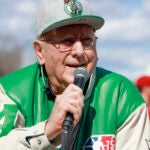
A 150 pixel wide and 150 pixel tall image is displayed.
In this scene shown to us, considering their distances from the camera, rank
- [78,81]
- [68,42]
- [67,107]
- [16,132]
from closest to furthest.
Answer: [67,107] < [78,81] < [16,132] < [68,42]

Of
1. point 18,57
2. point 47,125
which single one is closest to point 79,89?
point 47,125

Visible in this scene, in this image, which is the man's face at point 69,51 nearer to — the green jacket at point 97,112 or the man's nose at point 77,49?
the man's nose at point 77,49

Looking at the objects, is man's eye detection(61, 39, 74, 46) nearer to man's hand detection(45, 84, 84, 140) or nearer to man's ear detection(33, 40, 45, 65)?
man's ear detection(33, 40, 45, 65)

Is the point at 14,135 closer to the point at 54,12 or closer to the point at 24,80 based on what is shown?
the point at 24,80

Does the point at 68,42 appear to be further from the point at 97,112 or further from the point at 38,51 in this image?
the point at 97,112

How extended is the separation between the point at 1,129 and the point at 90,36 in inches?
32.0

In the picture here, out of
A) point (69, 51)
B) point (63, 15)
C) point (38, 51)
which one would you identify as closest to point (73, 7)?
point (63, 15)

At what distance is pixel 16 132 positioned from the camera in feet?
15.3

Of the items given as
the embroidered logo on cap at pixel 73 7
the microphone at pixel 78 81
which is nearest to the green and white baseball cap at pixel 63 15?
the embroidered logo on cap at pixel 73 7

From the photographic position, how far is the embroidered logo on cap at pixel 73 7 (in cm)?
479

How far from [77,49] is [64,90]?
0.29 m

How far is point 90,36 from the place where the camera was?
4.82 m

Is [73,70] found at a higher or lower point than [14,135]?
higher

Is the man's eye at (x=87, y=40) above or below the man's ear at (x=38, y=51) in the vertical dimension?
above
